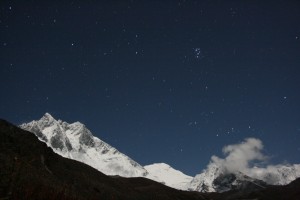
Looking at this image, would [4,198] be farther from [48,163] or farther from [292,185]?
[292,185]

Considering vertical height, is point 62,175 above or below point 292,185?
below

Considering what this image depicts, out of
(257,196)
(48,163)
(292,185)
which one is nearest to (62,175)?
(48,163)

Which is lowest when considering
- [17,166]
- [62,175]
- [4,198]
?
[4,198]

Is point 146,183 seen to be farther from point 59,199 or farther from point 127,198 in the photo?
point 59,199

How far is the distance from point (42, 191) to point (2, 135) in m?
34.0

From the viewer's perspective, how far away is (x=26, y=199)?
9.34m

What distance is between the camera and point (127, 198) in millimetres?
54719

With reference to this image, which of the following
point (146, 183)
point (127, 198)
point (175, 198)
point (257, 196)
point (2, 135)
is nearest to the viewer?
point (2, 135)

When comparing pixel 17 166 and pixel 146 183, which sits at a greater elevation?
pixel 146 183

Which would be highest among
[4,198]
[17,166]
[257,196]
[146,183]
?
[257,196]

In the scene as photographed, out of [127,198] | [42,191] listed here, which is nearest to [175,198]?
[127,198]

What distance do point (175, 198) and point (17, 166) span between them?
69.0m

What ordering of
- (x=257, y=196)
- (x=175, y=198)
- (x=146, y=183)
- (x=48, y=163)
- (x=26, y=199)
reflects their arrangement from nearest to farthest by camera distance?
1. (x=26, y=199)
2. (x=48, y=163)
3. (x=175, y=198)
4. (x=146, y=183)
5. (x=257, y=196)

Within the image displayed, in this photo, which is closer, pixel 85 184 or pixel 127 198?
pixel 85 184
